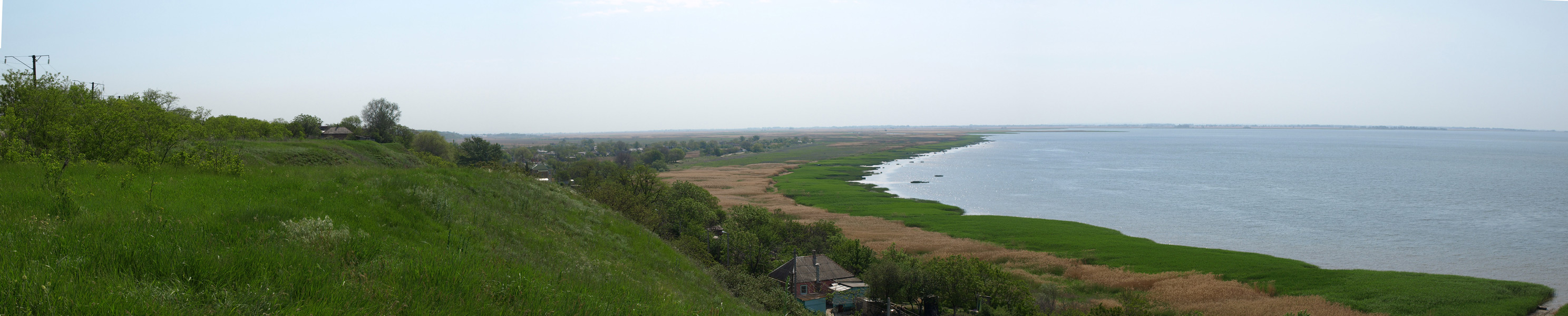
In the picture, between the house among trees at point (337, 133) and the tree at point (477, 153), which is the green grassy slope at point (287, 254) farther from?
the house among trees at point (337, 133)

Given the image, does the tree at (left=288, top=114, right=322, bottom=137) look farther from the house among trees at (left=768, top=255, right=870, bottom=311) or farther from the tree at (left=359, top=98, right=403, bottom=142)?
the house among trees at (left=768, top=255, right=870, bottom=311)

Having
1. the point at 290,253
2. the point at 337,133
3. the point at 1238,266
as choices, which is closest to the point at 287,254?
the point at 290,253

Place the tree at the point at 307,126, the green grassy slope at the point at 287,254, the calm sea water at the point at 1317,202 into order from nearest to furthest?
the green grassy slope at the point at 287,254 < the calm sea water at the point at 1317,202 < the tree at the point at 307,126

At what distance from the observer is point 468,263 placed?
6836mm

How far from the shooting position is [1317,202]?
5225cm

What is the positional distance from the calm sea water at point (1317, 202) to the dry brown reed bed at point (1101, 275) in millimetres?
8386

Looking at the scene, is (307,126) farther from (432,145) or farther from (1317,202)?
(1317,202)

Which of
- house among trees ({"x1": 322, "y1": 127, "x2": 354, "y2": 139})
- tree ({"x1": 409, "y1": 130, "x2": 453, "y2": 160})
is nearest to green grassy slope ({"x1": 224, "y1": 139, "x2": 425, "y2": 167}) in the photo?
house among trees ({"x1": 322, "y1": 127, "x2": 354, "y2": 139})

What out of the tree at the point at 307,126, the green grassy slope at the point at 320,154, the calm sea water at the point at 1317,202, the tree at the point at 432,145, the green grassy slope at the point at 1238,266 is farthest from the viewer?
the tree at the point at 432,145

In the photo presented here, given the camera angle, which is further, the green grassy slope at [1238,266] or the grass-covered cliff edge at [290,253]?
the green grassy slope at [1238,266]

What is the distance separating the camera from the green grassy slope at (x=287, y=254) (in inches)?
174

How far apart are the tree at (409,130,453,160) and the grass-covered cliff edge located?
194 ft

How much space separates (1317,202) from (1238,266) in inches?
1184

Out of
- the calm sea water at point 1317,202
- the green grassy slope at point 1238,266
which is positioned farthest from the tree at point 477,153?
the calm sea water at point 1317,202
